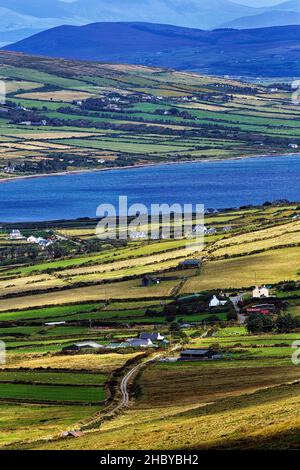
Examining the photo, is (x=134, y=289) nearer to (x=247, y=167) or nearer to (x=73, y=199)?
(x=73, y=199)

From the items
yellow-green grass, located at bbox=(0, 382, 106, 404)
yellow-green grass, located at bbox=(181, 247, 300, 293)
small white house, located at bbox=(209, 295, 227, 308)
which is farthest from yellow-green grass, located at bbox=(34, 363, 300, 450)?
yellow-green grass, located at bbox=(181, 247, 300, 293)

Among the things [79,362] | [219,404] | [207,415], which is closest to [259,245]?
[79,362]

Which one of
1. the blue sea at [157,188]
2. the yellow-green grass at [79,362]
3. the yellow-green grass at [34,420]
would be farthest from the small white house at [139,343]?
the blue sea at [157,188]

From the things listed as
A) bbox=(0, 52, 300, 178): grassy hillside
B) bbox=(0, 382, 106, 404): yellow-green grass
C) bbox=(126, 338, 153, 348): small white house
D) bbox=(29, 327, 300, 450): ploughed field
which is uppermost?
bbox=(0, 52, 300, 178): grassy hillside

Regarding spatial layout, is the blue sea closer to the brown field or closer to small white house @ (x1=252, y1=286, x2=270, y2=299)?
the brown field

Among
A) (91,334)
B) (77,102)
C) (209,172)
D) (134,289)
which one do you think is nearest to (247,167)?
(209,172)

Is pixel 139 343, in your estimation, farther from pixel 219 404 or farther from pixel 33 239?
pixel 33 239

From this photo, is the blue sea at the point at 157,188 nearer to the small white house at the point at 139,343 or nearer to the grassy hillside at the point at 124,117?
the grassy hillside at the point at 124,117
